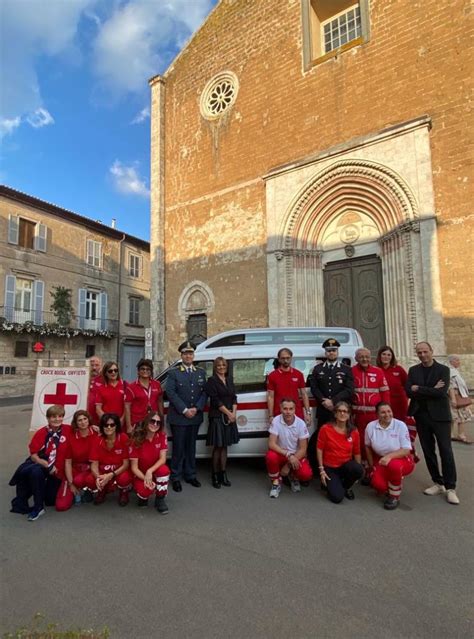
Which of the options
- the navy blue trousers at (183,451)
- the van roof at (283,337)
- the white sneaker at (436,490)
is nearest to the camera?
the white sneaker at (436,490)

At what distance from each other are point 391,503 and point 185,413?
257 cm

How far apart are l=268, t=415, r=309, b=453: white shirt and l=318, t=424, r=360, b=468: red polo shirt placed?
0.23m

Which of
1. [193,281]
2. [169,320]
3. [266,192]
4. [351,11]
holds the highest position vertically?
[351,11]

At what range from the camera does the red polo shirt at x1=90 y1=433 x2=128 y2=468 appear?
4.52m

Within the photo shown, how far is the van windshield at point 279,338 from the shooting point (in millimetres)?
6113

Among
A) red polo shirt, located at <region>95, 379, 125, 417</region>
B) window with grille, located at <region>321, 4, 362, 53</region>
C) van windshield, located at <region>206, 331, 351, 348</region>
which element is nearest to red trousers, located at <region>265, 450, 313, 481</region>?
van windshield, located at <region>206, 331, 351, 348</region>

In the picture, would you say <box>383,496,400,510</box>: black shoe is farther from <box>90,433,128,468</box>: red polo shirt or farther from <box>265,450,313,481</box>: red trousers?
<box>90,433,128,468</box>: red polo shirt

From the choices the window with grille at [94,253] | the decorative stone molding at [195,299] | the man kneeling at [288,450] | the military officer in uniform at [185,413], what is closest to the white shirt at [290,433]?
the man kneeling at [288,450]

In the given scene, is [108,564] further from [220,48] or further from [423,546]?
[220,48]

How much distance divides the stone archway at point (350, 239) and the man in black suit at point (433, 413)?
659cm

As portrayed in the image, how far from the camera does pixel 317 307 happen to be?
43.1 feet

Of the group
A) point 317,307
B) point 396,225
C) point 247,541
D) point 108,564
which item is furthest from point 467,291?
point 108,564

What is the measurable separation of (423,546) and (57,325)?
23.8 m

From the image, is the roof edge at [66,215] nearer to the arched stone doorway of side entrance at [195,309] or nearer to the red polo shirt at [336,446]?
the arched stone doorway of side entrance at [195,309]
